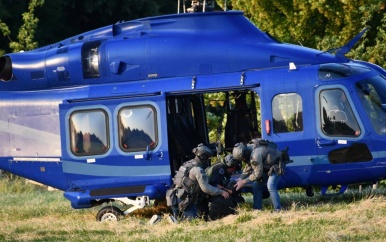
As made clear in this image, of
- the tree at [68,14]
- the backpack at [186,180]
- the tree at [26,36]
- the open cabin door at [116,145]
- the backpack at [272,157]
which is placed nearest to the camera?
the backpack at [272,157]

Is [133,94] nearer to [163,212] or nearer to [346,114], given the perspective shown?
[163,212]

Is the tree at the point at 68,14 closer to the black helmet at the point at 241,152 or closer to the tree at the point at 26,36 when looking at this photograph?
the tree at the point at 26,36

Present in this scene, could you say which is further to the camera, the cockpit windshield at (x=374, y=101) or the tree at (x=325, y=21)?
the tree at (x=325, y=21)

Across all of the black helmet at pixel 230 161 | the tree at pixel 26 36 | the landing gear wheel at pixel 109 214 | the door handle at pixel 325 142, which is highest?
the tree at pixel 26 36

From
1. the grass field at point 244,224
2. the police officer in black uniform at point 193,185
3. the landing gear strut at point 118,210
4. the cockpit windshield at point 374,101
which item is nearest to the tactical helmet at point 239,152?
the police officer in black uniform at point 193,185

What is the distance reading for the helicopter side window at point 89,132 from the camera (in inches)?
784

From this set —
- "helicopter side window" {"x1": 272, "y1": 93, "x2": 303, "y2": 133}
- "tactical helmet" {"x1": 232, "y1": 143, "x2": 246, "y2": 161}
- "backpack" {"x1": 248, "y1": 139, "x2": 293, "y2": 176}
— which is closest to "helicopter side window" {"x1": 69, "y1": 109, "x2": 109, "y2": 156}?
"tactical helmet" {"x1": 232, "y1": 143, "x2": 246, "y2": 161}

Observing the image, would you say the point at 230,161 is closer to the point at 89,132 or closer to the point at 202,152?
the point at 202,152

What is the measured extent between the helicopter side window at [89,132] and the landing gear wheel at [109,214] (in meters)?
1.01

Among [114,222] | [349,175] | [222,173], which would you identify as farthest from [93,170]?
[349,175]

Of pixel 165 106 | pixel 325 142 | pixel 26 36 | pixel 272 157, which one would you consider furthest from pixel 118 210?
pixel 26 36

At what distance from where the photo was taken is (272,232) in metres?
16.4

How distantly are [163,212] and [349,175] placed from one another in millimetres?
3590

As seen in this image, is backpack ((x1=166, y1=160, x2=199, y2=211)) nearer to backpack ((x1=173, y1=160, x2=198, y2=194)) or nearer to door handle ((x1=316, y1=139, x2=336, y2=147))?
backpack ((x1=173, y1=160, x2=198, y2=194))
